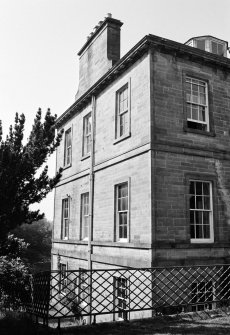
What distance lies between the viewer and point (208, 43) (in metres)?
16.5

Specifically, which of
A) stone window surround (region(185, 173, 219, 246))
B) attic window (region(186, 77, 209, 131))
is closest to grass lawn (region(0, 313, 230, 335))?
stone window surround (region(185, 173, 219, 246))

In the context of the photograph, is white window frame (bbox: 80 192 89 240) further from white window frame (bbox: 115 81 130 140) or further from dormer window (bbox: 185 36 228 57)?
dormer window (bbox: 185 36 228 57)

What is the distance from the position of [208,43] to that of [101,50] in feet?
17.2

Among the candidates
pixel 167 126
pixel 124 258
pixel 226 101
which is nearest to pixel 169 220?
pixel 124 258

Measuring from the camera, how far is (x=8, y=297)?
1229 centimetres

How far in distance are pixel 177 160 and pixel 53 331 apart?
24.0 feet

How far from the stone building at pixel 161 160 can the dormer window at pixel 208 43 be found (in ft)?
0.18

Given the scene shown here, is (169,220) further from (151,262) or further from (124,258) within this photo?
(124,258)

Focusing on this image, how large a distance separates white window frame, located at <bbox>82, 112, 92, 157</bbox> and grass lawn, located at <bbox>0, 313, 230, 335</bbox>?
10.5 m

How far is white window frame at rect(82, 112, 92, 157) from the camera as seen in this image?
58.1 ft

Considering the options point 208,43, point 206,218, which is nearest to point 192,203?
point 206,218

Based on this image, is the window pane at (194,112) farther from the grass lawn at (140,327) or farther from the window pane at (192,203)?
the grass lawn at (140,327)

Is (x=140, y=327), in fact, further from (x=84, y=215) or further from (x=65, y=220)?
(x=65, y=220)

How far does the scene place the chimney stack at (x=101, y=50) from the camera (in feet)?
55.4
